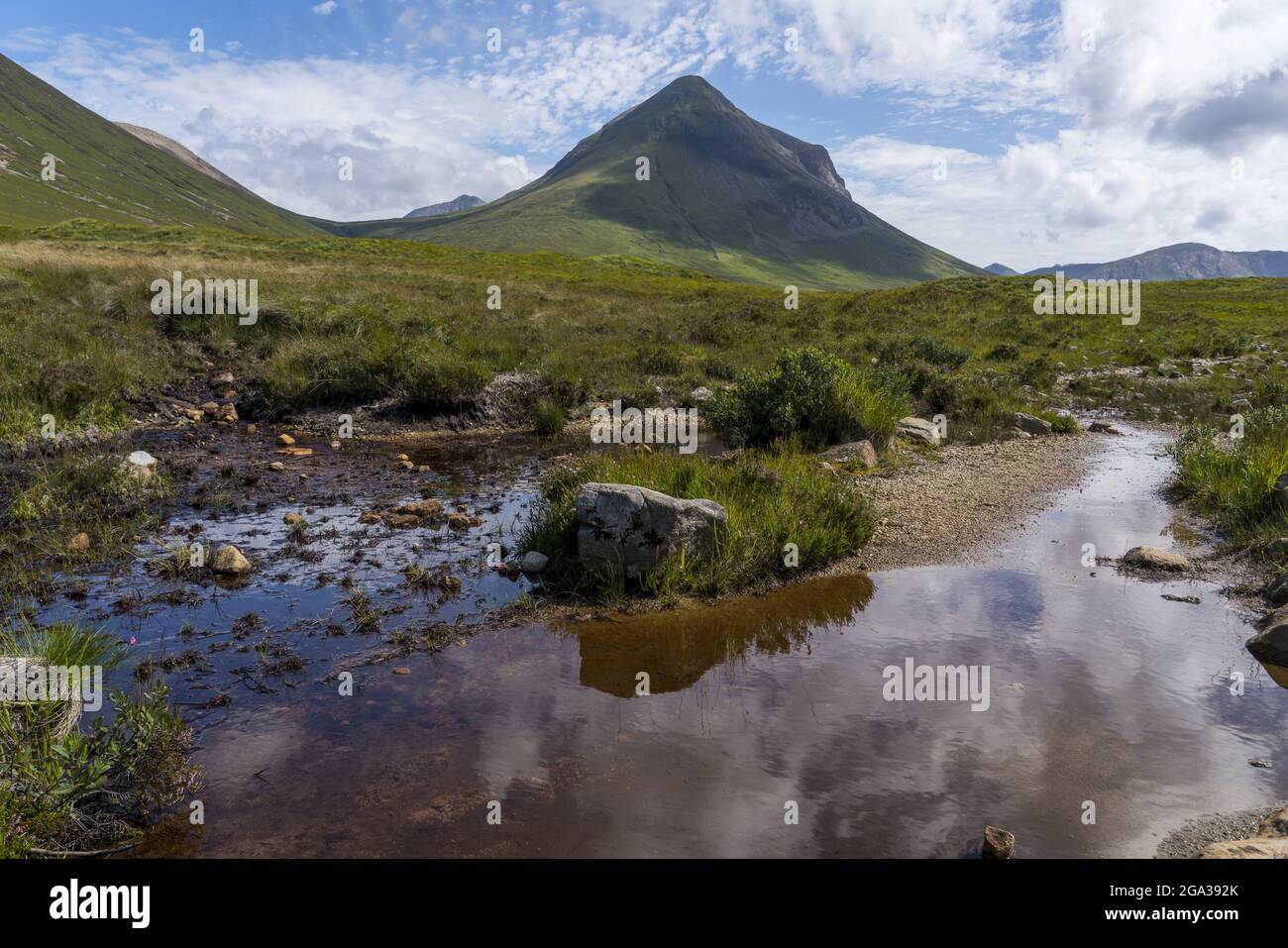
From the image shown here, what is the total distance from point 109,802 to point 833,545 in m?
7.75

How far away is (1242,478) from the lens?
10906 millimetres

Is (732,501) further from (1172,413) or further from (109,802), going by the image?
(1172,413)

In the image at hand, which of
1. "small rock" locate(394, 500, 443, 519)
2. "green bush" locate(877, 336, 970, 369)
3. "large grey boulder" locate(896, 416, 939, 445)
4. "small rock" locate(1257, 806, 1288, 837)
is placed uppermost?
"green bush" locate(877, 336, 970, 369)

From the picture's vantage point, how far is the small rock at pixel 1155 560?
880cm

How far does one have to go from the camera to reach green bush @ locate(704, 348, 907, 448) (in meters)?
15.0

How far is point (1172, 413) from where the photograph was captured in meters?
20.0

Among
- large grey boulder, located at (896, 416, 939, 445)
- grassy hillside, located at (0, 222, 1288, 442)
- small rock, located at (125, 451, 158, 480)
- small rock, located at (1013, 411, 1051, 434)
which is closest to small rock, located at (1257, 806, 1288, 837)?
large grey boulder, located at (896, 416, 939, 445)

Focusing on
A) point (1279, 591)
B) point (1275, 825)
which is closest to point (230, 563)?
point (1275, 825)

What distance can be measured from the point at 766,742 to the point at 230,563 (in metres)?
6.84

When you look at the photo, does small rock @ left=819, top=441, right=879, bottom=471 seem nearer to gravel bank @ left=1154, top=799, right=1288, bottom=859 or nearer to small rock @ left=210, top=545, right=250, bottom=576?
gravel bank @ left=1154, top=799, right=1288, bottom=859

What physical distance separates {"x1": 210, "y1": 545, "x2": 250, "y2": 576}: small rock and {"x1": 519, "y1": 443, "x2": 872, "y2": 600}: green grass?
11.0 feet

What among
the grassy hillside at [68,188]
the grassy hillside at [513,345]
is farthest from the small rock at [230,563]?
the grassy hillside at [68,188]

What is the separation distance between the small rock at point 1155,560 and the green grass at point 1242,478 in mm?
1200
